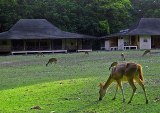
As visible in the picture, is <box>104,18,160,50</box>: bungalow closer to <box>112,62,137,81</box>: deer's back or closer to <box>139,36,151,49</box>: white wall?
<box>139,36,151,49</box>: white wall

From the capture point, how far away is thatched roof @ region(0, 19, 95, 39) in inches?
2352

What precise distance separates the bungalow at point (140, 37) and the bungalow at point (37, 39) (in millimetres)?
5885

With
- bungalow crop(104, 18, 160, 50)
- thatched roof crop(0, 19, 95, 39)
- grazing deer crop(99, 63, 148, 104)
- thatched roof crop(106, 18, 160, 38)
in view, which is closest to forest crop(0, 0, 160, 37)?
bungalow crop(104, 18, 160, 50)

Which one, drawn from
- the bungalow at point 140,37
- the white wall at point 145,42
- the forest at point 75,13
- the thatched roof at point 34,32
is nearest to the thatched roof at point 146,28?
the bungalow at point 140,37

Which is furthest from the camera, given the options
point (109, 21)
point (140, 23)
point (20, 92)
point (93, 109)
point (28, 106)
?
point (109, 21)

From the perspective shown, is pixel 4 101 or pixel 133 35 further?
pixel 133 35

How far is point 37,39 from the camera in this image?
200ft

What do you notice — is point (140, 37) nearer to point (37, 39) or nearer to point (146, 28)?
point (146, 28)

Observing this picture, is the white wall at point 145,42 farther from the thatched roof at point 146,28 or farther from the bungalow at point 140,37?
the thatched roof at point 146,28

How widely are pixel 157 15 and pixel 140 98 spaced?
68.5m

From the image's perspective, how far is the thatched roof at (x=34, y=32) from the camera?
2352 inches

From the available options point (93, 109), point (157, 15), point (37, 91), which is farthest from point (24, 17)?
point (93, 109)

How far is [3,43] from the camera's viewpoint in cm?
6253

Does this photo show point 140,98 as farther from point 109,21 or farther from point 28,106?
point 109,21
